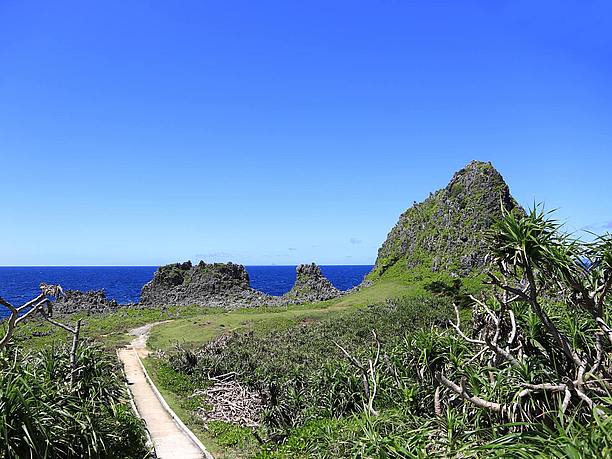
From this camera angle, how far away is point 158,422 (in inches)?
715

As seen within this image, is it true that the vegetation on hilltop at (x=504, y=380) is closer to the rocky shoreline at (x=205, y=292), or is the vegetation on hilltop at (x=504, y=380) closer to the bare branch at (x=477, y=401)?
the bare branch at (x=477, y=401)

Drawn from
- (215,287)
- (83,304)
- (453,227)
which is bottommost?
(83,304)

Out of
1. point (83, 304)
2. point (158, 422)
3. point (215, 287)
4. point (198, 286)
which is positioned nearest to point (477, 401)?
point (158, 422)

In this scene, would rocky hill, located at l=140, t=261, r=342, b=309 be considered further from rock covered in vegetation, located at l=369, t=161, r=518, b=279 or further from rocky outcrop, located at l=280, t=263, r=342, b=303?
rock covered in vegetation, located at l=369, t=161, r=518, b=279

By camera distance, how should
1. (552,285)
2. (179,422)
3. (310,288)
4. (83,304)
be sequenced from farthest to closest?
(310,288)
(83,304)
(179,422)
(552,285)

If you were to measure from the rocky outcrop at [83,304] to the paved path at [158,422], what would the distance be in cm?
2971

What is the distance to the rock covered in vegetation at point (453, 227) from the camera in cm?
5028

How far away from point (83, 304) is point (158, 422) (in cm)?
4402

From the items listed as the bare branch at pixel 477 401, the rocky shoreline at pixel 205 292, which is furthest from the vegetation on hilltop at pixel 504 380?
the rocky shoreline at pixel 205 292

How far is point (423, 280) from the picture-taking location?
5047 centimetres

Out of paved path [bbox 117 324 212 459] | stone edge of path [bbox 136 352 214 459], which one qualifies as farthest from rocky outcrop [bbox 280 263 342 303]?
stone edge of path [bbox 136 352 214 459]

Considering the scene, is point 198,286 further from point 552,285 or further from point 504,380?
point 552,285

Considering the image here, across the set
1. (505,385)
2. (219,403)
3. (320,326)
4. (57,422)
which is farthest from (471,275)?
(57,422)

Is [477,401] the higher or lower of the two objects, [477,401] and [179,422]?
the higher
